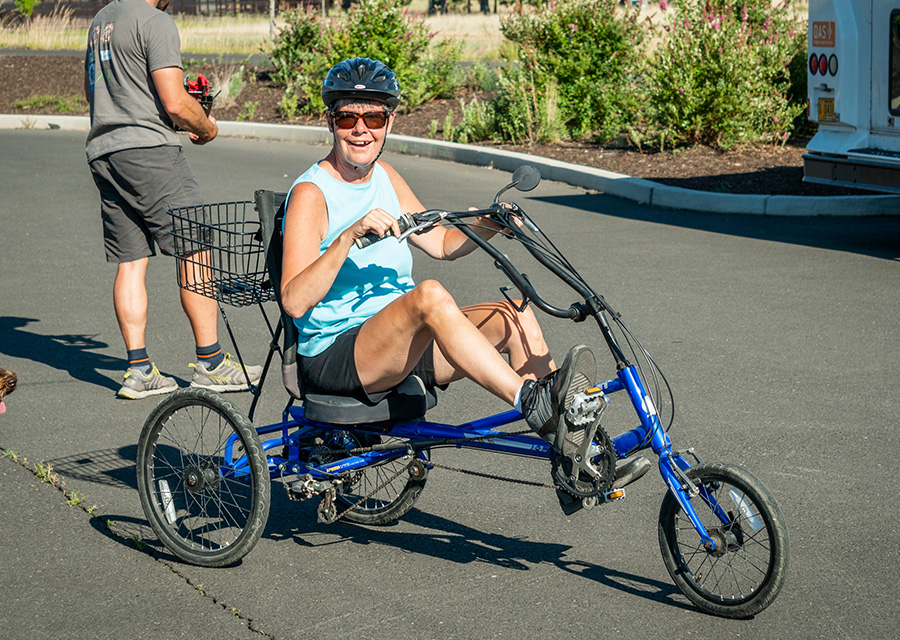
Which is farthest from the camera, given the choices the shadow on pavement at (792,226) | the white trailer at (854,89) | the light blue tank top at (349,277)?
the shadow on pavement at (792,226)

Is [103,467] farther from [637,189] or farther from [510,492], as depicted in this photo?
[637,189]

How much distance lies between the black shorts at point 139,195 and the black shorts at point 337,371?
2166 mm

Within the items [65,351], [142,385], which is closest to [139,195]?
[142,385]

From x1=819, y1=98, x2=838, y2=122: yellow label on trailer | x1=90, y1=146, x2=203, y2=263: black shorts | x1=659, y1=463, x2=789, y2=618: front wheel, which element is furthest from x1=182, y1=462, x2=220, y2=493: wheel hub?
x1=819, y1=98, x2=838, y2=122: yellow label on trailer

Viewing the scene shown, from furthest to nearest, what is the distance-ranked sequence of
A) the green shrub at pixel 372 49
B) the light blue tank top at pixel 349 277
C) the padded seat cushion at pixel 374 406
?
the green shrub at pixel 372 49, the light blue tank top at pixel 349 277, the padded seat cushion at pixel 374 406

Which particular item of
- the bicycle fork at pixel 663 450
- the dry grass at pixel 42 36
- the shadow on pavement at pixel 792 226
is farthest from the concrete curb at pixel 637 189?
the dry grass at pixel 42 36

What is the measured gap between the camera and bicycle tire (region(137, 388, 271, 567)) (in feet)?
11.9

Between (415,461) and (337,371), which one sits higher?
(337,371)

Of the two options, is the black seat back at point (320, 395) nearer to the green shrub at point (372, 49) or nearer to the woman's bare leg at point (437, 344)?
the woman's bare leg at point (437, 344)

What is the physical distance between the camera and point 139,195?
5.66 m

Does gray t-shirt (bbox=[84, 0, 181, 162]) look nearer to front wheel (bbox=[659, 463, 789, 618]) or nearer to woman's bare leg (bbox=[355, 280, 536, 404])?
woman's bare leg (bbox=[355, 280, 536, 404])

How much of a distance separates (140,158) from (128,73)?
1.51ft

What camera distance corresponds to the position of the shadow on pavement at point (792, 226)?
8.95 m

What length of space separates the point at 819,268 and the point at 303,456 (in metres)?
5.46
